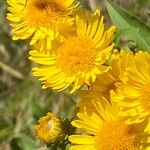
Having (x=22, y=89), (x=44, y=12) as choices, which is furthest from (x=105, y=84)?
(x=22, y=89)

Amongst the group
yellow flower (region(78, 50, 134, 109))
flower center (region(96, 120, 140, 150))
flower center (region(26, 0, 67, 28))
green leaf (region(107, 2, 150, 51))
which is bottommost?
flower center (region(96, 120, 140, 150))

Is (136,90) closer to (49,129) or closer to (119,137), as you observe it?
(119,137)

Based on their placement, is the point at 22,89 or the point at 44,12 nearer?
the point at 44,12

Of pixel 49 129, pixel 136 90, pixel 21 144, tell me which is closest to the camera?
pixel 136 90

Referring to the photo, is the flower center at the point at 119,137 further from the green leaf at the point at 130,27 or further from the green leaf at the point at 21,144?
the green leaf at the point at 21,144

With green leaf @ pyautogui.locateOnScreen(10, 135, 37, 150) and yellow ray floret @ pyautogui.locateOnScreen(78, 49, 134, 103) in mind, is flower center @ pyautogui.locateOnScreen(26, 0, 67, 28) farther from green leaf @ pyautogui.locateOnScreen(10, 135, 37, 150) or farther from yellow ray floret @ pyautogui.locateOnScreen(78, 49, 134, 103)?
green leaf @ pyautogui.locateOnScreen(10, 135, 37, 150)

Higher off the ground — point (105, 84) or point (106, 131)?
point (105, 84)

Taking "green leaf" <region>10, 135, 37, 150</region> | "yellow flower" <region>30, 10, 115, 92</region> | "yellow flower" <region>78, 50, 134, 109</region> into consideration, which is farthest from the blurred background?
"yellow flower" <region>78, 50, 134, 109</region>

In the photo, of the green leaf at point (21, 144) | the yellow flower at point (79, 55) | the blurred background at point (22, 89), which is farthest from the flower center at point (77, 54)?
the blurred background at point (22, 89)

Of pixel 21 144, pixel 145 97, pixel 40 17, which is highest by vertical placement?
pixel 40 17
